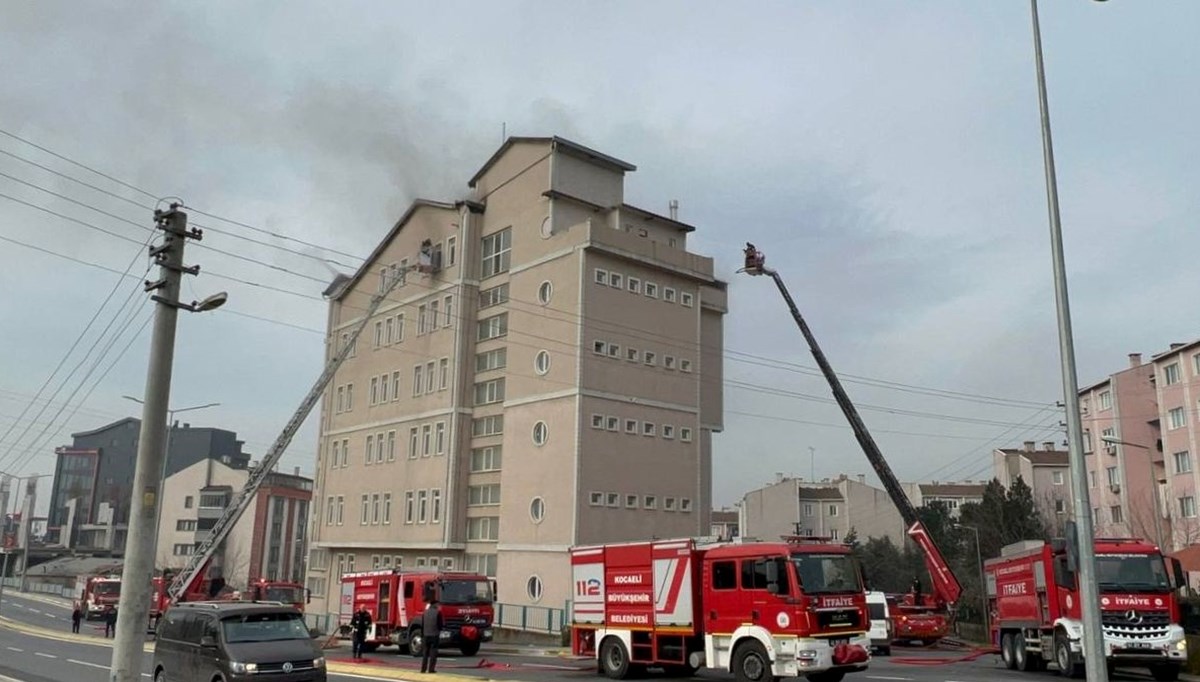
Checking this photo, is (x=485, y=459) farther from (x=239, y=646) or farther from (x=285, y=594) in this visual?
(x=239, y=646)

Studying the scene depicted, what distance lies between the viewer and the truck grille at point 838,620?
680 inches

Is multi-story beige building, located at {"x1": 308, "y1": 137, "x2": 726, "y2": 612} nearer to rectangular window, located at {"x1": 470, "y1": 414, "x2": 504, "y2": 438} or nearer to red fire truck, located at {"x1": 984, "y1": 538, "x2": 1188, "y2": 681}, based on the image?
rectangular window, located at {"x1": 470, "y1": 414, "x2": 504, "y2": 438}

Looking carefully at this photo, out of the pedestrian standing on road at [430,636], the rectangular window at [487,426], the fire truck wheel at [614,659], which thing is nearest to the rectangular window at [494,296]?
the rectangular window at [487,426]

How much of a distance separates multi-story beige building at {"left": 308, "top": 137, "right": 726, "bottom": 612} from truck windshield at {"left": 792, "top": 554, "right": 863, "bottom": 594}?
1021 inches

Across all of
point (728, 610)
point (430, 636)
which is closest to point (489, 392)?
point (430, 636)

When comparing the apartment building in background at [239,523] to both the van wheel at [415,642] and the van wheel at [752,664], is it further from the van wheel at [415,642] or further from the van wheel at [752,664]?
the van wheel at [752,664]

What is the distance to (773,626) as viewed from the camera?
1752 centimetres

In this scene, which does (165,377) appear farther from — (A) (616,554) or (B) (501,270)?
(B) (501,270)

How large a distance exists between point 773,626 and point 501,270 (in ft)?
124

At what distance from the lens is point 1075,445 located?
13.8 metres

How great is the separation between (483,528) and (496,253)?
51.2 ft

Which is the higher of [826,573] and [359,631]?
[826,573]

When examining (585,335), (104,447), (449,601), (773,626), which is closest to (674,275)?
(585,335)

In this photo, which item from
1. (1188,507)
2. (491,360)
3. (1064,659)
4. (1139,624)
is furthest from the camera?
(1188,507)
